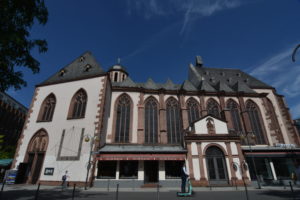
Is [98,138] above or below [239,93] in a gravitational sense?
below

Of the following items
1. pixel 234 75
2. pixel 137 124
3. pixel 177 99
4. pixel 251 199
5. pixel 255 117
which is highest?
pixel 234 75

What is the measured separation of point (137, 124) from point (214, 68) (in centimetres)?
2370

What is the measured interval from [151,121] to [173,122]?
3.00 meters

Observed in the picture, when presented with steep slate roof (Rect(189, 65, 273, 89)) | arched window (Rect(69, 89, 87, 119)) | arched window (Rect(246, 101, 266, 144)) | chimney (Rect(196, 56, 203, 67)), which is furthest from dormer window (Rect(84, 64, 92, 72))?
chimney (Rect(196, 56, 203, 67))

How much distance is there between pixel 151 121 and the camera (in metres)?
19.6

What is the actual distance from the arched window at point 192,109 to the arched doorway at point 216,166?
6.21 metres

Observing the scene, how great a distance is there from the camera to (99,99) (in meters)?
15.9

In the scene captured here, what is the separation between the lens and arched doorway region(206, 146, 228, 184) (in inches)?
531

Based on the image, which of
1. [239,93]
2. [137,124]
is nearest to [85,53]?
[137,124]

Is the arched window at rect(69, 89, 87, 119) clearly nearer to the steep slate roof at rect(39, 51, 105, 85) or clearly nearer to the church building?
the church building

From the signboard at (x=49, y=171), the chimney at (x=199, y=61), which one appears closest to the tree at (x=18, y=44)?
the signboard at (x=49, y=171)

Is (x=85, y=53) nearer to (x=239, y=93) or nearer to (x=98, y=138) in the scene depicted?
(x=98, y=138)

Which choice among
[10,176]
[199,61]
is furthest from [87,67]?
[199,61]

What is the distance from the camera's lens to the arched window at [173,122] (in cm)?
1884
